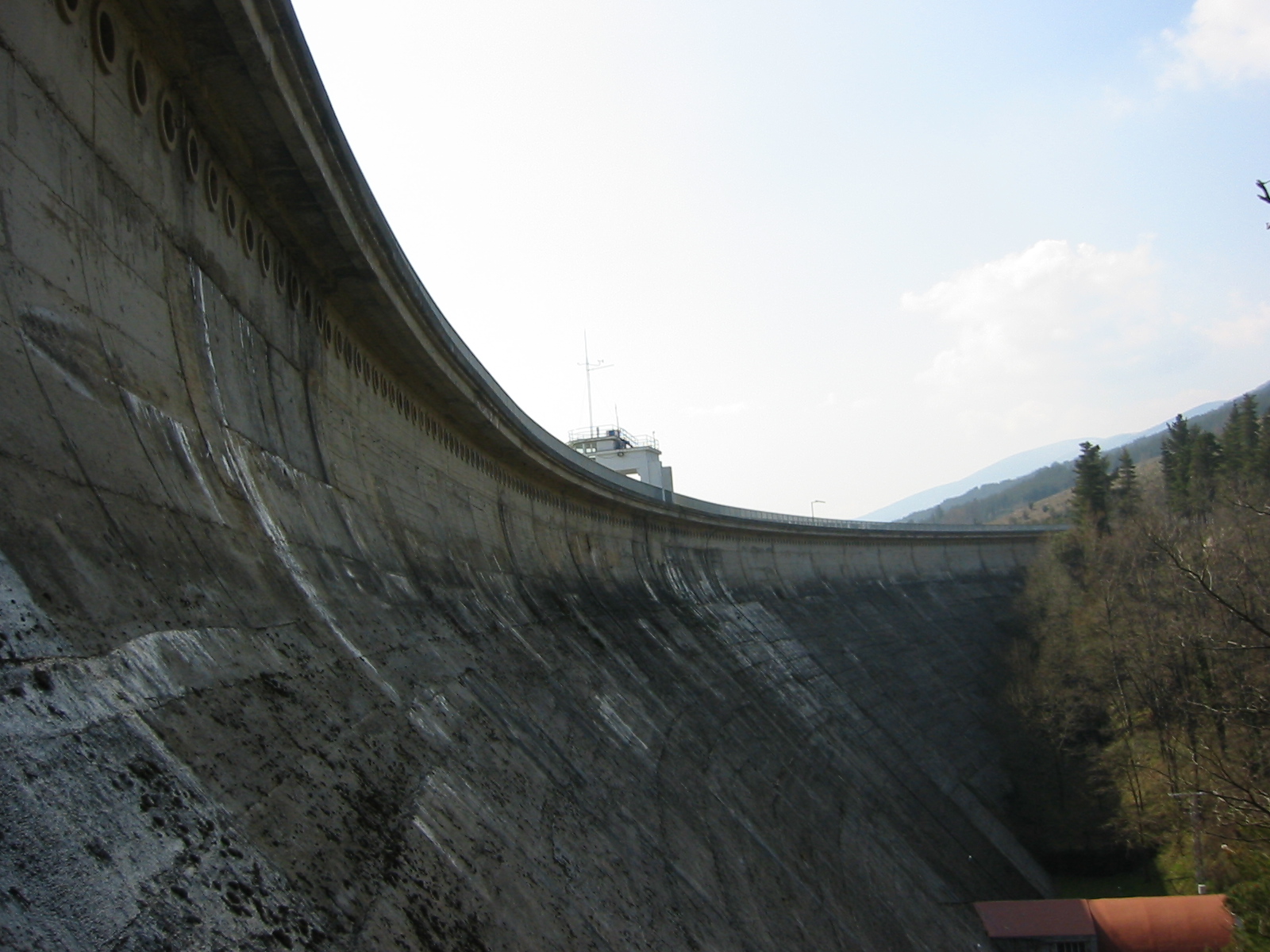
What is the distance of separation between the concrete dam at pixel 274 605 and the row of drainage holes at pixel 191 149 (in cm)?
3

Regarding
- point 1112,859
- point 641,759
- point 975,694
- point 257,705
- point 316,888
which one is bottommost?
point 1112,859

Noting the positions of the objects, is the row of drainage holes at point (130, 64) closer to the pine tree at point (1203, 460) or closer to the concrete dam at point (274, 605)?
the concrete dam at point (274, 605)

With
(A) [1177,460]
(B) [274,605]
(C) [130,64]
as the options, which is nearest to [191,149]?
(C) [130,64]

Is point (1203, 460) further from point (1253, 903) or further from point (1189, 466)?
point (1253, 903)

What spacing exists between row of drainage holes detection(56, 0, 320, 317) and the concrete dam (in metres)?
0.03

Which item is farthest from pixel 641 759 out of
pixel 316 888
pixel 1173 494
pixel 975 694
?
pixel 1173 494

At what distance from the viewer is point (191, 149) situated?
695 cm

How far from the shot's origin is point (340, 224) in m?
9.01

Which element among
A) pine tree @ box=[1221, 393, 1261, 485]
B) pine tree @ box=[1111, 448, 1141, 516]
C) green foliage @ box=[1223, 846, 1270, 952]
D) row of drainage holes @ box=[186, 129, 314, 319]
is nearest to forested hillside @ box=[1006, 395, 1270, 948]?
green foliage @ box=[1223, 846, 1270, 952]

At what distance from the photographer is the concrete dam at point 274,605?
376 centimetres

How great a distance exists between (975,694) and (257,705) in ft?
121

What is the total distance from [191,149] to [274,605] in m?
3.35

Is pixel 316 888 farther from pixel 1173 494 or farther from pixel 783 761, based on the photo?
pixel 1173 494

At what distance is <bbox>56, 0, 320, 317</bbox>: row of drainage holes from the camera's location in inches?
220
